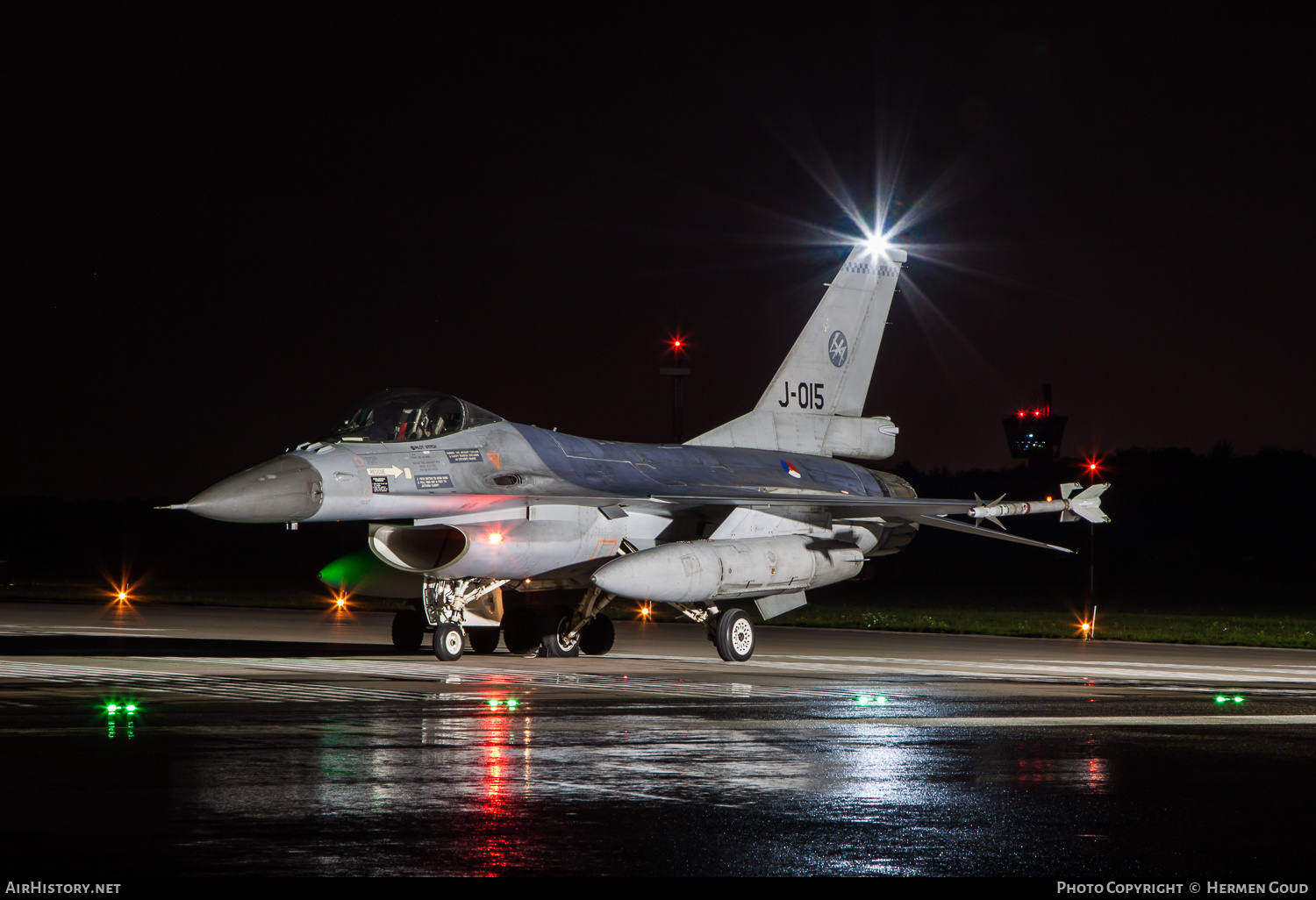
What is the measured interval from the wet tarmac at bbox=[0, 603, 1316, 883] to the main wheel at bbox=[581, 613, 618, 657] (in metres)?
3.44

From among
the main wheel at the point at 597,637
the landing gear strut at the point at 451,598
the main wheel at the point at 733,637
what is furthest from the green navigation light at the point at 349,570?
the main wheel at the point at 733,637

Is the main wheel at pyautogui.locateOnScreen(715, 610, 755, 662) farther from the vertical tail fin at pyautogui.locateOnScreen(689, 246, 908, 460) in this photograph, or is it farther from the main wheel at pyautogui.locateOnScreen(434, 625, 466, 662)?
the vertical tail fin at pyautogui.locateOnScreen(689, 246, 908, 460)

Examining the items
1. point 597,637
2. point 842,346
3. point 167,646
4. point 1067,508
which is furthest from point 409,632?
point 1067,508

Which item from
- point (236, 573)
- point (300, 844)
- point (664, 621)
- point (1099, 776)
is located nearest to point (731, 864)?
point (300, 844)

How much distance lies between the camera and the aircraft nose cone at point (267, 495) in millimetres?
15742

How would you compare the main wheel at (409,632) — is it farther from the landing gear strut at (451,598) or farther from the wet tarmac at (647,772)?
the wet tarmac at (647,772)

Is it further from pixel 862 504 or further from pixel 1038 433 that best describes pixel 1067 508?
pixel 1038 433

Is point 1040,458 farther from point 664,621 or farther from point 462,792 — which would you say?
point 462,792

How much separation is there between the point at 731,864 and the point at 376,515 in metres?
11.8

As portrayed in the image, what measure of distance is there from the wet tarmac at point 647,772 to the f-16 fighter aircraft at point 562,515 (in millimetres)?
1711

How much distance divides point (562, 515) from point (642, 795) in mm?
11326

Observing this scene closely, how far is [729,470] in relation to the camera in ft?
71.1

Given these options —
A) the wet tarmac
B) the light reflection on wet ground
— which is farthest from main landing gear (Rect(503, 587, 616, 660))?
the light reflection on wet ground

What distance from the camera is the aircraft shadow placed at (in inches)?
746
